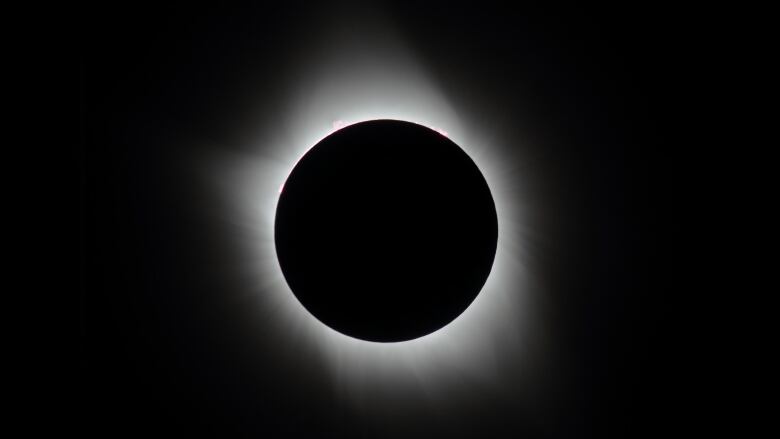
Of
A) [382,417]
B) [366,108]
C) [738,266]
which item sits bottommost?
[382,417]

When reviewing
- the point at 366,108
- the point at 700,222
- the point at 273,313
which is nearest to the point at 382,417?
the point at 273,313

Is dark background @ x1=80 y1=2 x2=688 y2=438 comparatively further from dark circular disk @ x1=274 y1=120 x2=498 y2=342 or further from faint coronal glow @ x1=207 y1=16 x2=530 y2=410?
dark circular disk @ x1=274 y1=120 x2=498 y2=342

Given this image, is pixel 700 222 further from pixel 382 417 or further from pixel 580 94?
pixel 382 417

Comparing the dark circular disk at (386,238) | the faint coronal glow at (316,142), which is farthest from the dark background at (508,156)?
the dark circular disk at (386,238)

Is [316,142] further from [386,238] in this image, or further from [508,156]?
[508,156]

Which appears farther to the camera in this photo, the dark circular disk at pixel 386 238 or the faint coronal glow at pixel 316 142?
the faint coronal glow at pixel 316 142

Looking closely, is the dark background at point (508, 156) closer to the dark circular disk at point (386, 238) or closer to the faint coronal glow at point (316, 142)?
the faint coronal glow at point (316, 142)
